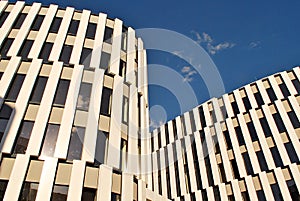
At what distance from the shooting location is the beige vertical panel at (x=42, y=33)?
24403 millimetres

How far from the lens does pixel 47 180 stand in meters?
16.9

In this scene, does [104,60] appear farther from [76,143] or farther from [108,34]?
[76,143]

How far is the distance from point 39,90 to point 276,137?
2815 cm

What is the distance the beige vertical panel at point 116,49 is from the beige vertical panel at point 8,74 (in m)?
7.60

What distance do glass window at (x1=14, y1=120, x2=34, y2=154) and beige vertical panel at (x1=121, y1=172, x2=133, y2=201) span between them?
677 centimetres

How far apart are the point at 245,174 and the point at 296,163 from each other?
6025 mm

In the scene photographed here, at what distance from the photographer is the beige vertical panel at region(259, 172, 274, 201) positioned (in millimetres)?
31594

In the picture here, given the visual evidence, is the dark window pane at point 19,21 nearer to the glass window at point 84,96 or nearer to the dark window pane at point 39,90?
the dark window pane at point 39,90

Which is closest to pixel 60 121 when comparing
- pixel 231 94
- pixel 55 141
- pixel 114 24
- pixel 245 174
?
pixel 55 141

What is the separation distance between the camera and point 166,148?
48.0m

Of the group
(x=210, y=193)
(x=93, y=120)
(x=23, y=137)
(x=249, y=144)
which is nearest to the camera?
(x=23, y=137)

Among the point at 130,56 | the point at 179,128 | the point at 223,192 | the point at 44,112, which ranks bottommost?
the point at 223,192

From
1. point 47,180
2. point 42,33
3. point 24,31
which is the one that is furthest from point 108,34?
point 47,180

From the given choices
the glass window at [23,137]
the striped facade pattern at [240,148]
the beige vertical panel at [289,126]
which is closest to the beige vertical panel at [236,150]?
the striped facade pattern at [240,148]
